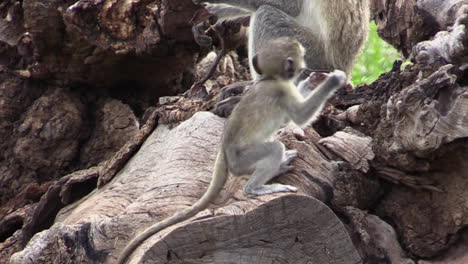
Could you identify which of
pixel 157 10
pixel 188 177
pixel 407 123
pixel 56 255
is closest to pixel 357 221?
pixel 407 123

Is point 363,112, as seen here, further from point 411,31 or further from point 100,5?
point 100,5

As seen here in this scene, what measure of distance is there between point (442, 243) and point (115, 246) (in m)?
1.73

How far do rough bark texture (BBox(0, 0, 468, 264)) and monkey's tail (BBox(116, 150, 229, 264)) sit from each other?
0.31 feet

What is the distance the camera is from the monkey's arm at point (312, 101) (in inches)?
186

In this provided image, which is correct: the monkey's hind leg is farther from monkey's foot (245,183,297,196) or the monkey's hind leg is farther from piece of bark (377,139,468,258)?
piece of bark (377,139,468,258)

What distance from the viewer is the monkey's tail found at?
3.97 m

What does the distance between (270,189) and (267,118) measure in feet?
1.90

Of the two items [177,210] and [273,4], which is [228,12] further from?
[177,210]

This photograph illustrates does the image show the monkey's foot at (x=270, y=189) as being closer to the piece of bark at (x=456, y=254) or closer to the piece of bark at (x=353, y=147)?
the piece of bark at (x=353, y=147)

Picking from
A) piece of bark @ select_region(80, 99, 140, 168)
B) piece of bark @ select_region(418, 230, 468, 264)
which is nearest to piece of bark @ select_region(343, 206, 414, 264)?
piece of bark @ select_region(418, 230, 468, 264)

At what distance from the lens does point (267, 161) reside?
455 cm

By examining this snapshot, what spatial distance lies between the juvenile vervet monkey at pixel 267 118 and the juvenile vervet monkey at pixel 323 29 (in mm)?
1472

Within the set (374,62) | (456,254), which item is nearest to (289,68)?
(456,254)

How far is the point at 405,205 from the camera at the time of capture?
15.2ft
